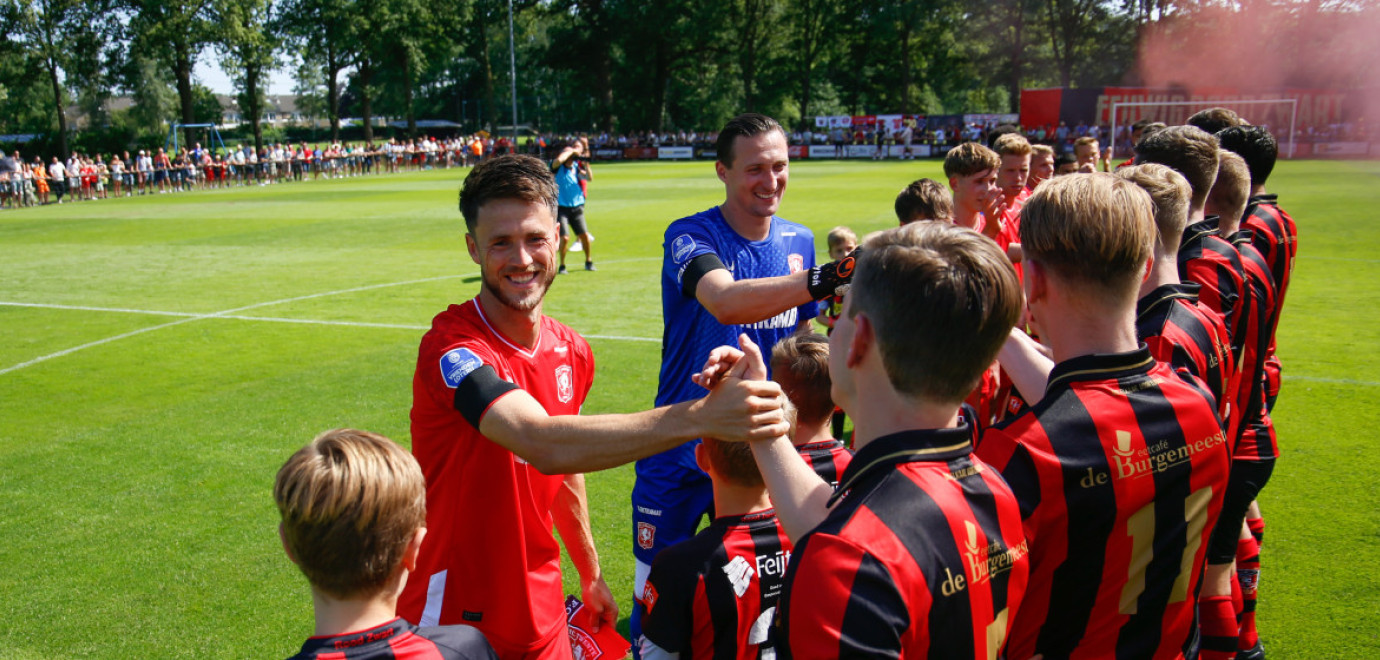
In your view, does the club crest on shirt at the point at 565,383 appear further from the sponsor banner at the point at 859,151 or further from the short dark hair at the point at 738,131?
the sponsor banner at the point at 859,151

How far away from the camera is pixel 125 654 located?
4.71 metres

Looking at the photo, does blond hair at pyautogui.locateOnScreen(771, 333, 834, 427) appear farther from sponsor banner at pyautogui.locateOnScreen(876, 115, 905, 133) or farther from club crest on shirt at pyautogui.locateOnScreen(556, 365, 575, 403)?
sponsor banner at pyautogui.locateOnScreen(876, 115, 905, 133)

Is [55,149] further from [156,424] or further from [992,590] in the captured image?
[992,590]

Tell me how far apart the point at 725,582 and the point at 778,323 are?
2026 millimetres

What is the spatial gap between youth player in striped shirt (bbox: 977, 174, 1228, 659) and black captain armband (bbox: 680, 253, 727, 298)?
1.88 metres

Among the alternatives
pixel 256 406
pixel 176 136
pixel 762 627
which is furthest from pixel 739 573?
pixel 176 136

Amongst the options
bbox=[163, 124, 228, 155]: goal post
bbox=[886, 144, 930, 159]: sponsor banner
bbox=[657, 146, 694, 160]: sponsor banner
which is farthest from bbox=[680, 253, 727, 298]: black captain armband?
bbox=[657, 146, 694, 160]: sponsor banner

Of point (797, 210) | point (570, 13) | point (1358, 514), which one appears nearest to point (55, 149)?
point (570, 13)

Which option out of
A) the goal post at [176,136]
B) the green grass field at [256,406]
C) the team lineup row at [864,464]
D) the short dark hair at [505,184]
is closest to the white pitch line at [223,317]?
the green grass field at [256,406]

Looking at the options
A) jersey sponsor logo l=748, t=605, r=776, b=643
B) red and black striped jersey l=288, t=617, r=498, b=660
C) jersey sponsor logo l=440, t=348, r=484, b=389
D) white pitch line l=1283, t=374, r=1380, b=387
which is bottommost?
white pitch line l=1283, t=374, r=1380, b=387

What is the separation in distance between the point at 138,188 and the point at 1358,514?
5026 centimetres

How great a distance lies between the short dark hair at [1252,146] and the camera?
5477 millimetres

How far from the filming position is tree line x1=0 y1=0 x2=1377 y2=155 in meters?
58.0

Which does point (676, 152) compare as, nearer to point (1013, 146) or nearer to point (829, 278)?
point (1013, 146)
